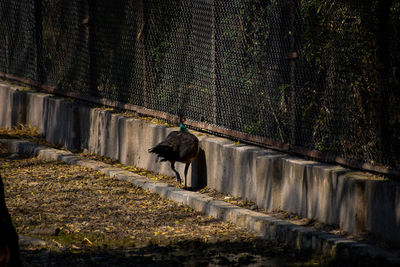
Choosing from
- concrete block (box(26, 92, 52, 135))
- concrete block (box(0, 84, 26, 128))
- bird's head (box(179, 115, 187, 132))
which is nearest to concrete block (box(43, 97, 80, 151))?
concrete block (box(26, 92, 52, 135))

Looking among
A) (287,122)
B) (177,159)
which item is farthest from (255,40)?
(177,159)

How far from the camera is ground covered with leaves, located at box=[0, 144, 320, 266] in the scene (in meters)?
6.34

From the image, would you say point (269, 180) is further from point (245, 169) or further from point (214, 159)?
point (214, 159)

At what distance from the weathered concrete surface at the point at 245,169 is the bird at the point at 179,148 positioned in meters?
0.21

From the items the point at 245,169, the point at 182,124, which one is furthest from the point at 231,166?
the point at 182,124

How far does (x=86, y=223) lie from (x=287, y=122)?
7.38 feet

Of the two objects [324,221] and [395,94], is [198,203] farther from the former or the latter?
[395,94]

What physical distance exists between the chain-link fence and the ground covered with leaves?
1.18m

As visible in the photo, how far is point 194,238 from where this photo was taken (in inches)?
278

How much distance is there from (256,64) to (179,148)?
4.25 feet

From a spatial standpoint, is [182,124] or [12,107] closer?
[182,124]

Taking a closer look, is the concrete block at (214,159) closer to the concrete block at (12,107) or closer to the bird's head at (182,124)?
the bird's head at (182,124)

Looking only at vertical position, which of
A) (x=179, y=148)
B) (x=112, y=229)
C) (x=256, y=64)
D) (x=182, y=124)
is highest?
(x=256, y=64)

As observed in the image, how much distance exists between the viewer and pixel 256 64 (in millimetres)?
8422
